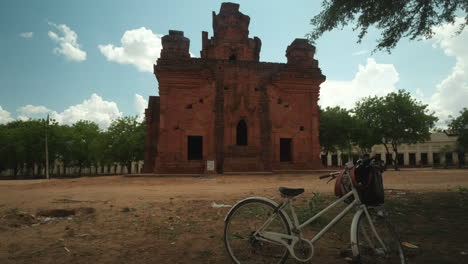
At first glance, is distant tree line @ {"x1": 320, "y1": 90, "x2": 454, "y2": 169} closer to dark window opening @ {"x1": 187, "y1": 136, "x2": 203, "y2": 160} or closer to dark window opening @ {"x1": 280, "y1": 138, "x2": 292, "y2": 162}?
dark window opening @ {"x1": 280, "y1": 138, "x2": 292, "y2": 162}

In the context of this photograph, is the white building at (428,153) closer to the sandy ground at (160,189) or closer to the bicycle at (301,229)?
the sandy ground at (160,189)

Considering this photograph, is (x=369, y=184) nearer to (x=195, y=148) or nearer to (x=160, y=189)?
(x=160, y=189)

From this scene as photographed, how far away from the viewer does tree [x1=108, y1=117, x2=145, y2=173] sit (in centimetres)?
4294

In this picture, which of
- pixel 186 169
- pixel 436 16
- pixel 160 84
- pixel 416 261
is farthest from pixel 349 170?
pixel 160 84

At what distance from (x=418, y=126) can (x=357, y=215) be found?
37683mm

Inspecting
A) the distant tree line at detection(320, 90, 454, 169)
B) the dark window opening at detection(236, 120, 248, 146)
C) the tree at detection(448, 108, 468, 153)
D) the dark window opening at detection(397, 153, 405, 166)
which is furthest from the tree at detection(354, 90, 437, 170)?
the dark window opening at detection(397, 153, 405, 166)

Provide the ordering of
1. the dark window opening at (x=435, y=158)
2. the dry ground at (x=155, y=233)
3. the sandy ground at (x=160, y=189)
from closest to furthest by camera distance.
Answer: the dry ground at (x=155, y=233) < the sandy ground at (x=160, y=189) < the dark window opening at (x=435, y=158)

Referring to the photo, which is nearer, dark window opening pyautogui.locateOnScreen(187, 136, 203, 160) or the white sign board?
the white sign board

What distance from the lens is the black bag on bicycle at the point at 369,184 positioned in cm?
356

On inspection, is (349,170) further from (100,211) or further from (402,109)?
(402,109)

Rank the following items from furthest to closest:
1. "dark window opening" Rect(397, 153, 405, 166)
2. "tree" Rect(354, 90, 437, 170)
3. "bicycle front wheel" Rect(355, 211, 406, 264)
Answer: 1. "dark window opening" Rect(397, 153, 405, 166)
2. "tree" Rect(354, 90, 437, 170)
3. "bicycle front wheel" Rect(355, 211, 406, 264)

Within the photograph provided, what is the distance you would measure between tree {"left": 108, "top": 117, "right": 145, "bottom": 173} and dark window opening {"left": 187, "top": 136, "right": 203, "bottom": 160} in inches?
807

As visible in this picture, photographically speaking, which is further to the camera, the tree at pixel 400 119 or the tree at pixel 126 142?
the tree at pixel 126 142

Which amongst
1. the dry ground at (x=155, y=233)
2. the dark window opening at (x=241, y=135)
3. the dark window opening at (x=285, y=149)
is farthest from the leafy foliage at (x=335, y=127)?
the dry ground at (x=155, y=233)
